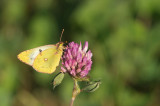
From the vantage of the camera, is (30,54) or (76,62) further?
(30,54)

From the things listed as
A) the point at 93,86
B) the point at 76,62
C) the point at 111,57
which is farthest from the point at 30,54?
the point at 111,57

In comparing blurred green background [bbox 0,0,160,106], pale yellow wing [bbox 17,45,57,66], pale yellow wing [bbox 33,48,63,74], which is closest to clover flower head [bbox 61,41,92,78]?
pale yellow wing [bbox 33,48,63,74]

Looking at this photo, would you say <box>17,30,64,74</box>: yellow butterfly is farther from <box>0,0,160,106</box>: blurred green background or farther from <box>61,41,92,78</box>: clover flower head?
<box>0,0,160,106</box>: blurred green background

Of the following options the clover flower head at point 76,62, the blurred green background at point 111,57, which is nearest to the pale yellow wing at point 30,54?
the clover flower head at point 76,62

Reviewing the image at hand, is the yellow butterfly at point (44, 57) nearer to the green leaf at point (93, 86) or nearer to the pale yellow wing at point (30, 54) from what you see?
the pale yellow wing at point (30, 54)

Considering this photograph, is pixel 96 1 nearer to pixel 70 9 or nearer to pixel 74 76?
pixel 70 9

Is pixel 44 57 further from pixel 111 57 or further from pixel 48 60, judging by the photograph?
pixel 111 57

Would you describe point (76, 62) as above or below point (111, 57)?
above
